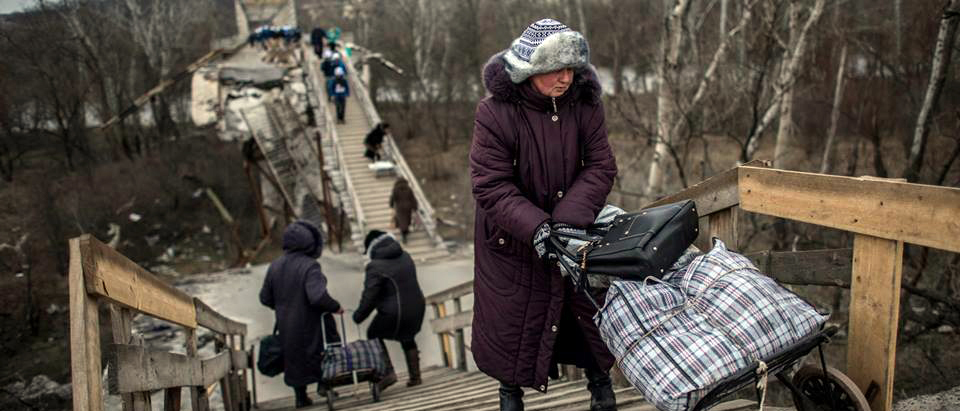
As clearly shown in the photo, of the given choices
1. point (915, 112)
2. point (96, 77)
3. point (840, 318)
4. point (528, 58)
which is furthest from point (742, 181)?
point (96, 77)

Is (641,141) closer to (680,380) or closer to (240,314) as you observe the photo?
(240,314)

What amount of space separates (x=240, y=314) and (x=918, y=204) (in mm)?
12141

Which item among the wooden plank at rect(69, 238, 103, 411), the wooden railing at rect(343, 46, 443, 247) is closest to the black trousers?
the wooden railing at rect(343, 46, 443, 247)

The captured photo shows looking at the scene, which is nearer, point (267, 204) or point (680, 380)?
point (680, 380)

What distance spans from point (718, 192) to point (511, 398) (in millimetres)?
1359

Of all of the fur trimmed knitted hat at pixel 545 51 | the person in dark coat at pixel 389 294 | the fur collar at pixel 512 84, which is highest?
the fur trimmed knitted hat at pixel 545 51

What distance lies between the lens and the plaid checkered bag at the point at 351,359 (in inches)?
219

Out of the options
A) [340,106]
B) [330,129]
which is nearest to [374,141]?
[330,129]

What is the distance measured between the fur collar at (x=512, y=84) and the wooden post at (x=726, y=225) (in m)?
0.84

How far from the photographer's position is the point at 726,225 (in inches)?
136

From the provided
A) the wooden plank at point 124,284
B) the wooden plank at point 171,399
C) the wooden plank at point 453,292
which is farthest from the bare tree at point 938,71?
the wooden plank at point 171,399

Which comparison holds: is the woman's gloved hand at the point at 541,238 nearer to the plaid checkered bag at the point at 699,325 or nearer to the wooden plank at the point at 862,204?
the plaid checkered bag at the point at 699,325

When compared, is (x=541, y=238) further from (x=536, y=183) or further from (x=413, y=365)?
(x=413, y=365)

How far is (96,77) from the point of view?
20797mm
